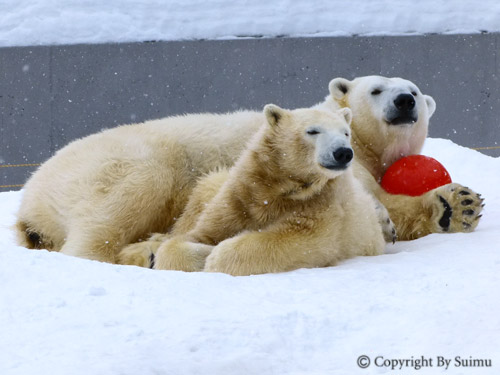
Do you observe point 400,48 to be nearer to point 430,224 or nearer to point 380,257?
point 430,224

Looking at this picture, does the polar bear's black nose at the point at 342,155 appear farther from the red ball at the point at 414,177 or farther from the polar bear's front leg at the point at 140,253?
the red ball at the point at 414,177

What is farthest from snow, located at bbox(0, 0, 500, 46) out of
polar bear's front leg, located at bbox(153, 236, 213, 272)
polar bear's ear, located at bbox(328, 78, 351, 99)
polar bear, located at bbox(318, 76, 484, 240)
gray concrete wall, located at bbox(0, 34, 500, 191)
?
polar bear's front leg, located at bbox(153, 236, 213, 272)

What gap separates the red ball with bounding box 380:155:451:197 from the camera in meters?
4.65

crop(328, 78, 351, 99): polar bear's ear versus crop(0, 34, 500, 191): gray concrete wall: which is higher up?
crop(328, 78, 351, 99): polar bear's ear

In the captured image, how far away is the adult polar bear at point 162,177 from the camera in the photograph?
13.6 ft

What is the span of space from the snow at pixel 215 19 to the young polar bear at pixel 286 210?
5350 mm

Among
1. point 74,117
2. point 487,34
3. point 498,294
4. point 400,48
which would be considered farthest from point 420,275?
point 487,34

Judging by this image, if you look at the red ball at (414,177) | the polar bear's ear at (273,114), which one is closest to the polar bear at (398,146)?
the red ball at (414,177)

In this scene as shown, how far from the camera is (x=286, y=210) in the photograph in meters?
3.53

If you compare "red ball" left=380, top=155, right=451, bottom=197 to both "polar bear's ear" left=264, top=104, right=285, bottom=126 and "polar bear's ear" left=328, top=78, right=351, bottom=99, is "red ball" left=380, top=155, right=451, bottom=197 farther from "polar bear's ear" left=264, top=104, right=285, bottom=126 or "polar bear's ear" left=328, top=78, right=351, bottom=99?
"polar bear's ear" left=264, top=104, right=285, bottom=126

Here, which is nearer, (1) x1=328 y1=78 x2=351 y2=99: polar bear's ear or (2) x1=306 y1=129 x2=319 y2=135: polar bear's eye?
(2) x1=306 y1=129 x2=319 y2=135: polar bear's eye

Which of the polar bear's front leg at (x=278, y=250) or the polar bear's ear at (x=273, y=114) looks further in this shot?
the polar bear's ear at (x=273, y=114)

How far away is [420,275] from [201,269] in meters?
1.04

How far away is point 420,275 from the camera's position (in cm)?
311
